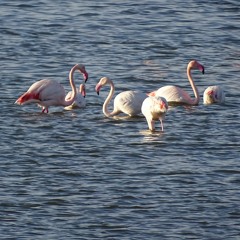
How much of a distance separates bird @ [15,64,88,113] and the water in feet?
0.47

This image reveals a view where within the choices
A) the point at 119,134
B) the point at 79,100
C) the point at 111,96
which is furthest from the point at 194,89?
the point at 119,134

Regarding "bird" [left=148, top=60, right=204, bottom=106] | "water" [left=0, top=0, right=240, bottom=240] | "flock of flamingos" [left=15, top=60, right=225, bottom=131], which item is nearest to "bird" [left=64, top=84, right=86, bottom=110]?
"flock of flamingos" [left=15, top=60, right=225, bottom=131]

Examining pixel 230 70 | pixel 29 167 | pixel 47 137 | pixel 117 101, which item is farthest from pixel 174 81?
pixel 29 167

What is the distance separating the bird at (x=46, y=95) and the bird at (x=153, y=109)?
1386 millimetres

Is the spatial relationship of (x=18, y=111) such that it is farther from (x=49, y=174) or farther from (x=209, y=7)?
(x=209, y=7)

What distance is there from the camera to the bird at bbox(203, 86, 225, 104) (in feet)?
49.0

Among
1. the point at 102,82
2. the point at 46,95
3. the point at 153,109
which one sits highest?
the point at 102,82

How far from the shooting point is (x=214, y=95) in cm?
1495

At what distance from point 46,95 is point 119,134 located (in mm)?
1544

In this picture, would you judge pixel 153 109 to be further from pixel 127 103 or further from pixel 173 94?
pixel 173 94

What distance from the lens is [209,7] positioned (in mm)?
21672

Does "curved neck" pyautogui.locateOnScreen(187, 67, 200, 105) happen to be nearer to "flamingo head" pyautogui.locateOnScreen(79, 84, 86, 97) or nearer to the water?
the water

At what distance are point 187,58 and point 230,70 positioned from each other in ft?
3.18

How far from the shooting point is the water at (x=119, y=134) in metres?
10.4
